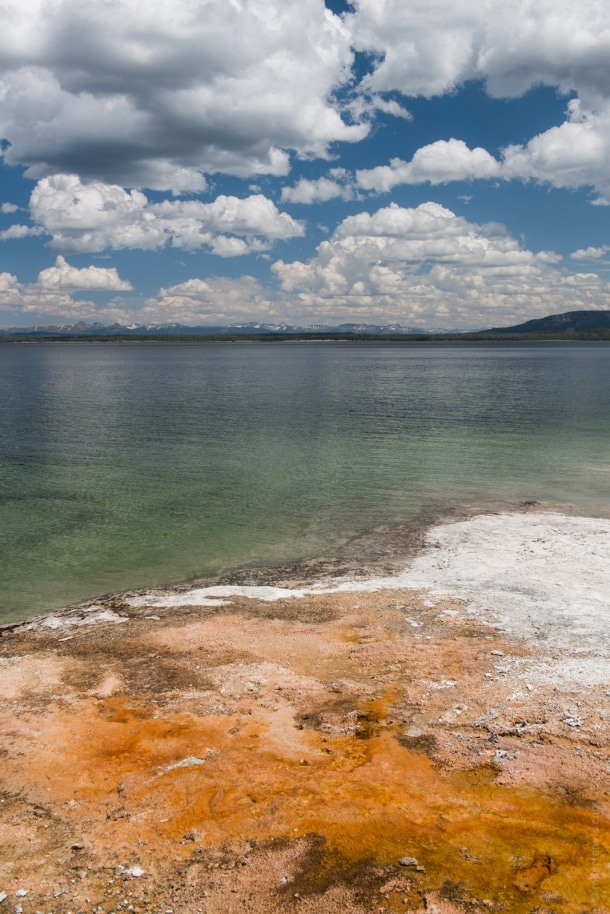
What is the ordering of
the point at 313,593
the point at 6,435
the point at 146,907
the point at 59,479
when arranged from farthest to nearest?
the point at 6,435
the point at 59,479
the point at 313,593
the point at 146,907

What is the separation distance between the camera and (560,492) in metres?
30.7

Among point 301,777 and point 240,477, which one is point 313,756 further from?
point 240,477

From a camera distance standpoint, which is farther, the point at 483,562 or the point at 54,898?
the point at 483,562

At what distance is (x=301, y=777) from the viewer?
9.97 metres

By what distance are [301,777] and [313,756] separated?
594 mm

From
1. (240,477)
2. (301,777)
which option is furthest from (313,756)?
(240,477)

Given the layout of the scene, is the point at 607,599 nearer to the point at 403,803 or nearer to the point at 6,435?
the point at 403,803

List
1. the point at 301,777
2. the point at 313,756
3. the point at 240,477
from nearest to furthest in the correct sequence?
the point at 301,777, the point at 313,756, the point at 240,477

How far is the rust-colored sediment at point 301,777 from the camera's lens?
7883 mm

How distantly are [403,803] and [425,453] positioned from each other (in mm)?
32560

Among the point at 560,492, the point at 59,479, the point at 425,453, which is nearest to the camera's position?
the point at 560,492

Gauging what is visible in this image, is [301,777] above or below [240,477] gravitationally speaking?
below

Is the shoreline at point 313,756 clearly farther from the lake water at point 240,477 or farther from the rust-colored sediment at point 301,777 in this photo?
the lake water at point 240,477

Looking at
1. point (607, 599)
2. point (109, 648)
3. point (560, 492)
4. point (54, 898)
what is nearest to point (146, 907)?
point (54, 898)
